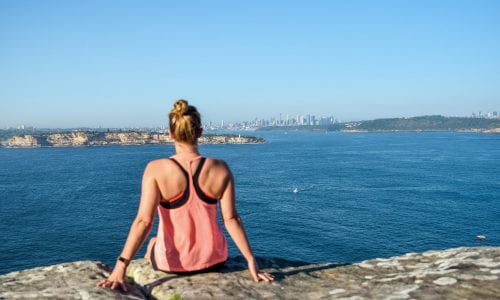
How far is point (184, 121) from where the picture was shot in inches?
170

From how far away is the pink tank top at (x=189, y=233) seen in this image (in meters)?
4.48

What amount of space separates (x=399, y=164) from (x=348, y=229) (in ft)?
229

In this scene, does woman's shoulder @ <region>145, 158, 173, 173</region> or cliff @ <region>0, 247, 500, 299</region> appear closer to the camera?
cliff @ <region>0, 247, 500, 299</region>

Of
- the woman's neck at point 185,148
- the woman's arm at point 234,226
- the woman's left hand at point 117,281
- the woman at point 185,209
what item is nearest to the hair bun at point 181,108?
the woman at point 185,209

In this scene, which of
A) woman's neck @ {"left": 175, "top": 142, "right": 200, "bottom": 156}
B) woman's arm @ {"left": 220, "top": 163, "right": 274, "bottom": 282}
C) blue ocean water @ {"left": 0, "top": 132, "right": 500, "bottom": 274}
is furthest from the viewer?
blue ocean water @ {"left": 0, "top": 132, "right": 500, "bottom": 274}

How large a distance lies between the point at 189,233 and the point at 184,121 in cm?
127

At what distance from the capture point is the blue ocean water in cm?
4600

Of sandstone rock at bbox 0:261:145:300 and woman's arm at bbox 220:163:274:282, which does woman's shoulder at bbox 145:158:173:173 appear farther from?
sandstone rock at bbox 0:261:145:300

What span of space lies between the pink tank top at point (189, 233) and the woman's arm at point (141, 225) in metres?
0.21

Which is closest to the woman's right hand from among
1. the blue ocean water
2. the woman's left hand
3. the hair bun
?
the woman's left hand

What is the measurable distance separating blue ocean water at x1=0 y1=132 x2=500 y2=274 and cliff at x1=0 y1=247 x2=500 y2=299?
3624cm

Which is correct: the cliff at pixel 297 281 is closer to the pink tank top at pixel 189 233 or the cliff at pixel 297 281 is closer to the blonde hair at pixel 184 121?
the pink tank top at pixel 189 233

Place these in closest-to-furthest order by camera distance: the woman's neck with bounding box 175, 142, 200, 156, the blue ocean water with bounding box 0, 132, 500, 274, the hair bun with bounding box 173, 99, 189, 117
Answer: the hair bun with bounding box 173, 99, 189, 117 < the woman's neck with bounding box 175, 142, 200, 156 < the blue ocean water with bounding box 0, 132, 500, 274

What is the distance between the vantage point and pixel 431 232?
50.6 metres
